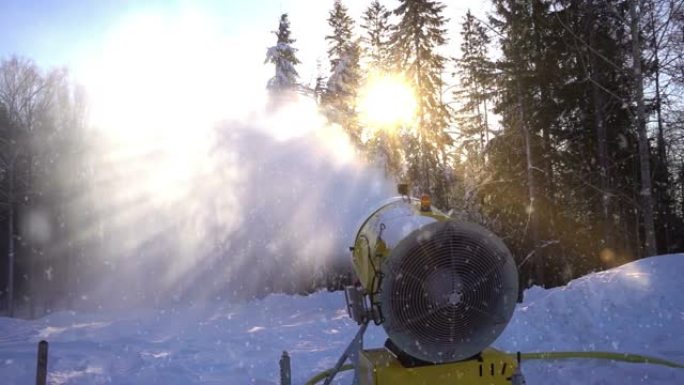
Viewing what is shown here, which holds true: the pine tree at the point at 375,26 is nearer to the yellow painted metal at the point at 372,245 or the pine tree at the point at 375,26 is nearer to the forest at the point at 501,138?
the forest at the point at 501,138

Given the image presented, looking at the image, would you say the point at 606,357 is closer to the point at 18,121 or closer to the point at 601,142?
the point at 601,142

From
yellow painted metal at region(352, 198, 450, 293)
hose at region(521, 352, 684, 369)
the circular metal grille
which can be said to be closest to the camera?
the circular metal grille

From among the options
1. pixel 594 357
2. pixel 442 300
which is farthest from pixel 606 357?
pixel 442 300

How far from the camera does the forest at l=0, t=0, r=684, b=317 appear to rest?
17172 millimetres

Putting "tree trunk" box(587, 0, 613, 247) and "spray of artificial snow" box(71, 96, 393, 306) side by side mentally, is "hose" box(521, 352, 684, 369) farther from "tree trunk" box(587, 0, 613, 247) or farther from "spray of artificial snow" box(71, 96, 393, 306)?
"spray of artificial snow" box(71, 96, 393, 306)

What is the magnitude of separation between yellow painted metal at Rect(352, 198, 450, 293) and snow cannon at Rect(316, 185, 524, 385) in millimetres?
32

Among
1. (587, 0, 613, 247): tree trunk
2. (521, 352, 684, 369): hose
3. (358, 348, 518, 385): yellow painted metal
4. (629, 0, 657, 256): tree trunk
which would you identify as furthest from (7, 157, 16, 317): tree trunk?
(358, 348, 518, 385): yellow painted metal

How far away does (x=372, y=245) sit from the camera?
5.26m

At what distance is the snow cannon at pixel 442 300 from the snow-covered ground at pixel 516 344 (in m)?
3.12

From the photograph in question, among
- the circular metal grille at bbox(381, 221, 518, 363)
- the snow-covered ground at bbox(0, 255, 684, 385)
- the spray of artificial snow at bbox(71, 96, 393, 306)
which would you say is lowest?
the snow-covered ground at bbox(0, 255, 684, 385)

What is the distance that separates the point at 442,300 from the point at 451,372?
700 millimetres

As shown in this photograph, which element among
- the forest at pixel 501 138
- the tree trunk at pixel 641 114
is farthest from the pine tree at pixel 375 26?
the tree trunk at pixel 641 114

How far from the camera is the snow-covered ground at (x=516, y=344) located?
7793 mm

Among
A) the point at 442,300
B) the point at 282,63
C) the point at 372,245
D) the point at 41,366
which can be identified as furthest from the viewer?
the point at 282,63
